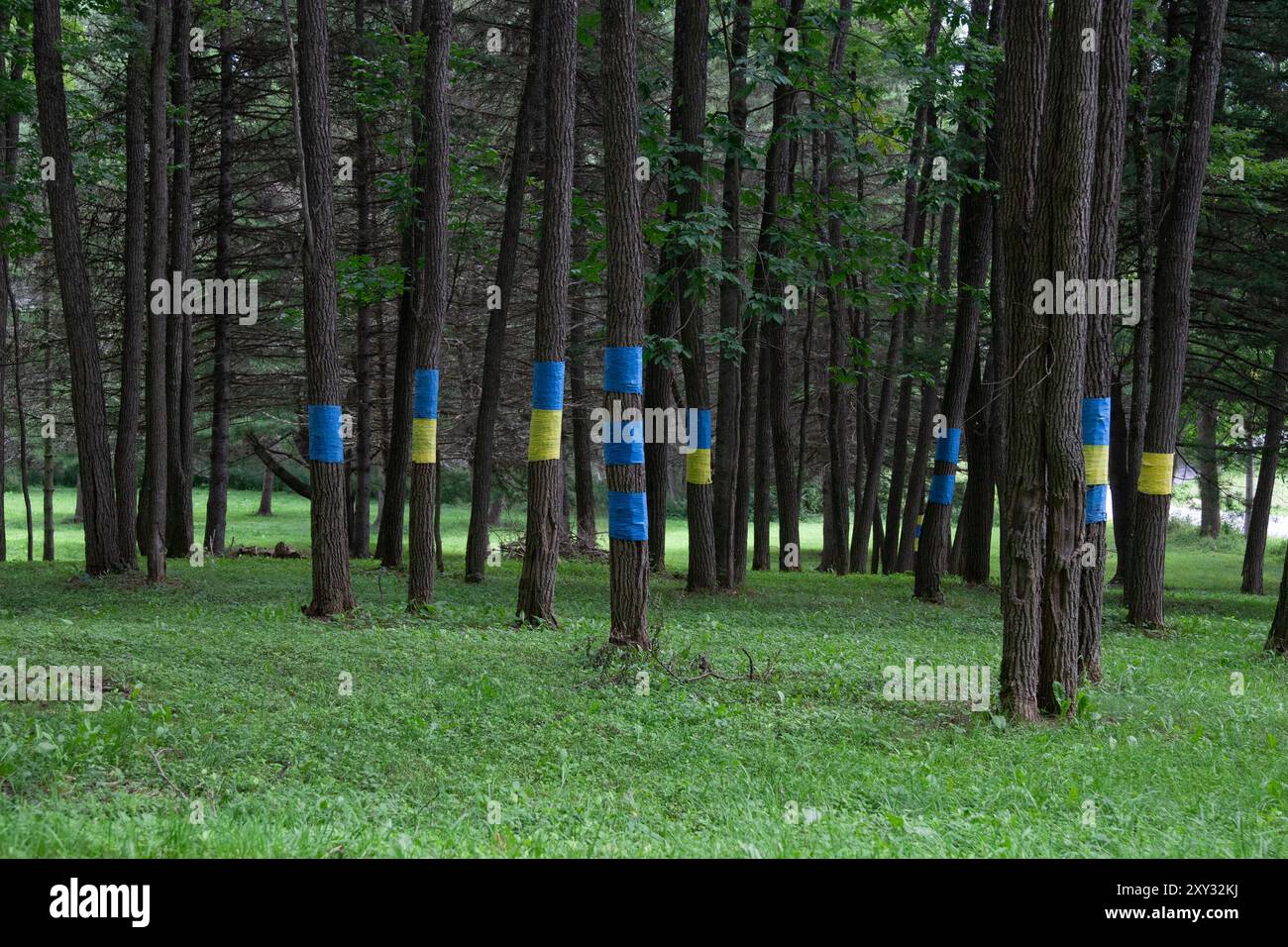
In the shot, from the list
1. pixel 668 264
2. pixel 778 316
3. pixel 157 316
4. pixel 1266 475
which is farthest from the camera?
pixel 1266 475

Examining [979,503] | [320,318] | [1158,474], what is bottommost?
[979,503]

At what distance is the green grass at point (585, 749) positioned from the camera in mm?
4980

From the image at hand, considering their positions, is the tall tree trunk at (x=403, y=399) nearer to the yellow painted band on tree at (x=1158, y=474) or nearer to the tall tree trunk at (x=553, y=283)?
the tall tree trunk at (x=553, y=283)

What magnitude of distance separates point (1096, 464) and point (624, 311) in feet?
15.6

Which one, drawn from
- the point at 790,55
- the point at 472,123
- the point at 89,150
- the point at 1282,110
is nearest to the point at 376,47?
the point at 472,123

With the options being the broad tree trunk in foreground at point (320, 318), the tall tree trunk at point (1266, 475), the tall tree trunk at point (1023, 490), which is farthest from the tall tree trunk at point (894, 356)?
the tall tree trunk at point (1023, 490)

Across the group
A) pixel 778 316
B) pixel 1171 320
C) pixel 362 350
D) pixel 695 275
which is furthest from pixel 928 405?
pixel 362 350

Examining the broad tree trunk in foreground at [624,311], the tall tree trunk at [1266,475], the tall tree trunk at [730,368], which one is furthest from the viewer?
the tall tree trunk at [1266,475]

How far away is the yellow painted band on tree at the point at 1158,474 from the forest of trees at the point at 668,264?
0.03m

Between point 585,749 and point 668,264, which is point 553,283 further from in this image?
point 585,749

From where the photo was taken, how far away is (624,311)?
9578 millimetres

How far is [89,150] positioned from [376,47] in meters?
4.63

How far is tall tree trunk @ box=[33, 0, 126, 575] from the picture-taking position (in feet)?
44.1

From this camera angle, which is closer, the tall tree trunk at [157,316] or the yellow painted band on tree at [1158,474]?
the yellow painted band on tree at [1158,474]
